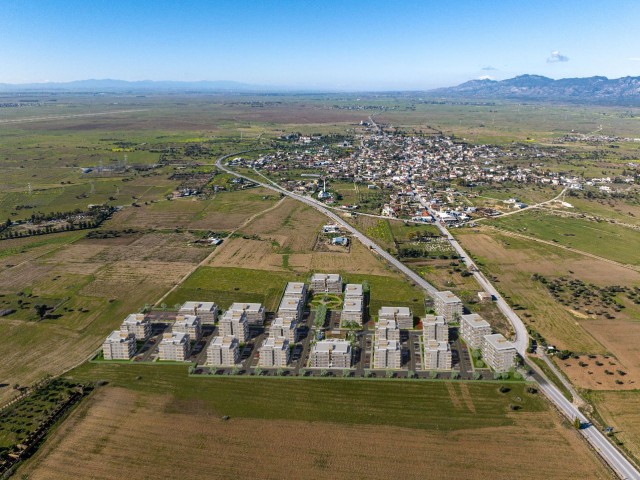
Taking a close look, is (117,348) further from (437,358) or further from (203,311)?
(437,358)

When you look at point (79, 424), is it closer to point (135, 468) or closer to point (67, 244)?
point (135, 468)

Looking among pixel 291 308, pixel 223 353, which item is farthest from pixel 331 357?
pixel 223 353

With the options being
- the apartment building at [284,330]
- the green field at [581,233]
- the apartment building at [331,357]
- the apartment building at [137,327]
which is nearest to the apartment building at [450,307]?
the apartment building at [331,357]

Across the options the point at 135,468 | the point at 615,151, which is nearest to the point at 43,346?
the point at 135,468

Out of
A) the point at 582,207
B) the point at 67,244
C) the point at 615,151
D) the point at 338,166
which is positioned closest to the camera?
the point at 67,244

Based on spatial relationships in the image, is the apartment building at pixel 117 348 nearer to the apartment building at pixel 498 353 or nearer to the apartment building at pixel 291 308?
the apartment building at pixel 291 308

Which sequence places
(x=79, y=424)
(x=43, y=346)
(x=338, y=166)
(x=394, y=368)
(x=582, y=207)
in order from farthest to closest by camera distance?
(x=338, y=166)
(x=582, y=207)
(x=43, y=346)
(x=394, y=368)
(x=79, y=424)
